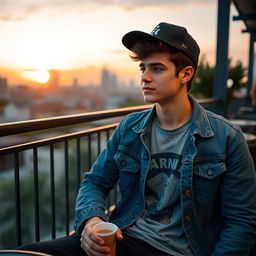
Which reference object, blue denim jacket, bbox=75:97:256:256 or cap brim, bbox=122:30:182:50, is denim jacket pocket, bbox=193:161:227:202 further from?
cap brim, bbox=122:30:182:50

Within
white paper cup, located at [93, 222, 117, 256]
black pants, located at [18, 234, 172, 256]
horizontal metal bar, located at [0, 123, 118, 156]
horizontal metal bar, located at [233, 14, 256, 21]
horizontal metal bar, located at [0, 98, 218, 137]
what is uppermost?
horizontal metal bar, located at [233, 14, 256, 21]

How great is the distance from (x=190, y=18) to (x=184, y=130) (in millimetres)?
41547

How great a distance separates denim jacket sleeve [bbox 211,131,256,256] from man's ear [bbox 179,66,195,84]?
11.1 inches

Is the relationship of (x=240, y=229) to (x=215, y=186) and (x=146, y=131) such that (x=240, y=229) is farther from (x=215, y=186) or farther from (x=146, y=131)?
(x=146, y=131)

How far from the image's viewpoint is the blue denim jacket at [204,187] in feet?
3.47

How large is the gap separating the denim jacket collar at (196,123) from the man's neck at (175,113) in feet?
0.10

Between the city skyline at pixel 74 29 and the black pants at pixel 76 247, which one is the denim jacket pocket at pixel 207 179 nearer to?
the black pants at pixel 76 247

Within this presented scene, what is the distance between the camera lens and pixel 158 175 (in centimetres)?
119

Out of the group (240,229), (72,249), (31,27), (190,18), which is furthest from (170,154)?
(31,27)

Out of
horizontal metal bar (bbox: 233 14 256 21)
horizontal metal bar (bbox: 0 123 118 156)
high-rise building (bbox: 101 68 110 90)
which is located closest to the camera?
horizontal metal bar (bbox: 0 123 118 156)

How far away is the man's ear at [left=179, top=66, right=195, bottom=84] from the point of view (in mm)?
1203

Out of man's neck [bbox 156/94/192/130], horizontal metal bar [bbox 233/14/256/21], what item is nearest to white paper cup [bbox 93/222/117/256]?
man's neck [bbox 156/94/192/130]

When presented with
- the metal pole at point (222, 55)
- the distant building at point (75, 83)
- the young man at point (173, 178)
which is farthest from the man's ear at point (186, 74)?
the distant building at point (75, 83)

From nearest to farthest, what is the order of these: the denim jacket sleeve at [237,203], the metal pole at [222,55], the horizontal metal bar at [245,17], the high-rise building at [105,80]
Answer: the denim jacket sleeve at [237,203]
the metal pole at [222,55]
the horizontal metal bar at [245,17]
the high-rise building at [105,80]
